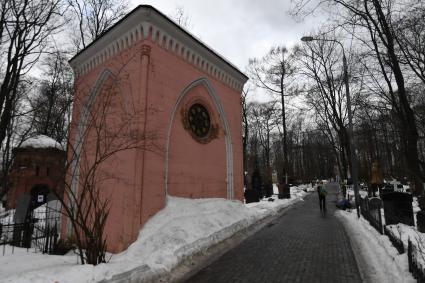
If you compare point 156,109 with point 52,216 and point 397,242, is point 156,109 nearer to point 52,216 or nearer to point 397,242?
point 397,242

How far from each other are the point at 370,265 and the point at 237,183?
7.63 m

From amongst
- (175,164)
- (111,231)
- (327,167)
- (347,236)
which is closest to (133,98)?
(175,164)

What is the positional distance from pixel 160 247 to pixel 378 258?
5299 millimetres

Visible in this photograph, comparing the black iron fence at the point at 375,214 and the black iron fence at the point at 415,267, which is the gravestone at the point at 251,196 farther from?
the black iron fence at the point at 415,267

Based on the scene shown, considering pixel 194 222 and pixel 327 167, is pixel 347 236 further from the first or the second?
pixel 327 167

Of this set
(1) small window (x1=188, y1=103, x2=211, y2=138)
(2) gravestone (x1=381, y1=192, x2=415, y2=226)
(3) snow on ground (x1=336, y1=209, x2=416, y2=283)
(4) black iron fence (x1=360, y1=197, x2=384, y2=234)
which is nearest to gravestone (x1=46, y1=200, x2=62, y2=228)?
(1) small window (x1=188, y1=103, x2=211, y2=138)

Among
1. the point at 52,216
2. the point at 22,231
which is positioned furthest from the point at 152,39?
the point at 52,216

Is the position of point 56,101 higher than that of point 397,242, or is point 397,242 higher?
point 56,101

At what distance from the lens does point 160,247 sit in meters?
7.10

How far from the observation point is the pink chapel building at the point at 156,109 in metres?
8.26

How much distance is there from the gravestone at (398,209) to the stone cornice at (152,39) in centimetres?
827

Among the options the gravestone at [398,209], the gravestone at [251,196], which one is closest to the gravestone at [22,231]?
the gravestone at [398,209]

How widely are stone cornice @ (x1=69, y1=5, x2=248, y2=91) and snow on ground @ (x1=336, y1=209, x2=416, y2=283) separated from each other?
8.43 m

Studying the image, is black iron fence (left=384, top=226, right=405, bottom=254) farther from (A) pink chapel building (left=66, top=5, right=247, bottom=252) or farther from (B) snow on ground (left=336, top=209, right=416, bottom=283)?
(A) pink chapel building (left=66, top=5, right=247, bottom=252)
